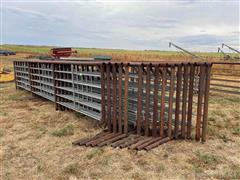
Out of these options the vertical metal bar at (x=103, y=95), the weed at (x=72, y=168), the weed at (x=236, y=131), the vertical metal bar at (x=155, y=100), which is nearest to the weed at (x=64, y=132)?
the vertical metal bar at (x=103, y=95)

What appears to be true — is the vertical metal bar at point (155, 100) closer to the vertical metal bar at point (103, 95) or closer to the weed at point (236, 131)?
the vertical metal bar at point (103, 95)

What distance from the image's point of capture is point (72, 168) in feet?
9.53

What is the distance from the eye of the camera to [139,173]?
276 centimetres

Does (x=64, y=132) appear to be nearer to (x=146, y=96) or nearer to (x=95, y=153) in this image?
(x=95, y=153)

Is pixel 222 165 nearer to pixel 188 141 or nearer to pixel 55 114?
pixel 188 141

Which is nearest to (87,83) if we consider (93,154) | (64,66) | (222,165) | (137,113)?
(64,66)

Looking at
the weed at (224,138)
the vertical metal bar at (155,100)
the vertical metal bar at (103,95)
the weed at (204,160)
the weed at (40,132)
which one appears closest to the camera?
the weed at (204,160)

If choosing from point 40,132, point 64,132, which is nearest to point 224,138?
point 64,132

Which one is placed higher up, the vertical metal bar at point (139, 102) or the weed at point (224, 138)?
the vertical metal bar at point (139, 102)

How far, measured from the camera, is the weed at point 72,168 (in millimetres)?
2839

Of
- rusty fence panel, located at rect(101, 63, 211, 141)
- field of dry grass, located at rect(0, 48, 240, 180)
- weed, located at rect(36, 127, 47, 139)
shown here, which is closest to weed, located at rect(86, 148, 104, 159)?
field of dry grass, located at rect(0, 48, 240, 180)

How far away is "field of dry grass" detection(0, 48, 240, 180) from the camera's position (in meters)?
2.78

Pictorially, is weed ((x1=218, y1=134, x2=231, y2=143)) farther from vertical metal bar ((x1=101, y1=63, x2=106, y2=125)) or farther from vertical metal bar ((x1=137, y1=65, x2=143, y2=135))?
vertical metal bar ((x1=101, y1=63, x2=106, y2=125))

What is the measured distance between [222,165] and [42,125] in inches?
139
